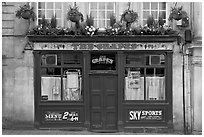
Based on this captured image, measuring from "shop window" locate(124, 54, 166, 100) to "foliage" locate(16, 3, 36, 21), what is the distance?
11.4 ft

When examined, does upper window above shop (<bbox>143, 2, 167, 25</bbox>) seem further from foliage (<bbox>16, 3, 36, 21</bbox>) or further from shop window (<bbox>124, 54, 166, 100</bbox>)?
foliage (<bbox>16, 3, 36, 21</bbox>)

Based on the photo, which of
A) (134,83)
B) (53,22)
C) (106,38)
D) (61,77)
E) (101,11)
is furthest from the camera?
(101,11)

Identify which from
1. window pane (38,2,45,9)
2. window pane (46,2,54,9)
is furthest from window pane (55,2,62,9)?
window pane (38,2,45,9)

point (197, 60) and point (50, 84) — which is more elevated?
point (197, 60)

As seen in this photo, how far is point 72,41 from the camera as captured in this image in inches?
509

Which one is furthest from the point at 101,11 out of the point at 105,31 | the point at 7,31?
the point at 7,31

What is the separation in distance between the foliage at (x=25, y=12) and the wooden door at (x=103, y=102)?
285 centimetres

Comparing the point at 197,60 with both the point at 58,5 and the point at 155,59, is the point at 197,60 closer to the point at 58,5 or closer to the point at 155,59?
the point at 155,59

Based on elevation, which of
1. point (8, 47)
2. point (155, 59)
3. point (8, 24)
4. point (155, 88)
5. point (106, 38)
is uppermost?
point (8, 24)

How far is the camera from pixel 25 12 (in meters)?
12.5

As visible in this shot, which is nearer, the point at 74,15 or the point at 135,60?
the point at 74,15

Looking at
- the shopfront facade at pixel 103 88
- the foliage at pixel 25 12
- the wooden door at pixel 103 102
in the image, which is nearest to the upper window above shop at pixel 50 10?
the foliage at pixel 25 12

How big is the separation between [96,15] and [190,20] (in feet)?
10.5

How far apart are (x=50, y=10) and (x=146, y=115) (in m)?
4.88
